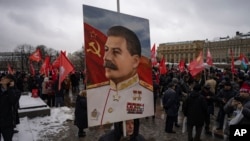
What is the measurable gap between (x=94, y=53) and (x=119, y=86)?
519mm

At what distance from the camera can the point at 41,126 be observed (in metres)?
9.88

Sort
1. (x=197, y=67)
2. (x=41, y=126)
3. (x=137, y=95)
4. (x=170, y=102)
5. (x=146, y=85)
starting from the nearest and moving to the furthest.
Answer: (x=137, y=95), (x=146, y=85), (x=170, y=102), (x=41, y=126), (x=197, y=67)

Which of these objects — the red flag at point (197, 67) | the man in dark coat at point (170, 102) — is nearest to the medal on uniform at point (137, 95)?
the man in dark coat at point (170, 102)

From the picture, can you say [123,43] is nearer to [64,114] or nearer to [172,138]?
[172,138]

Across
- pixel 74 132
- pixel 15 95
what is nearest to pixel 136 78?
pixel 15 95

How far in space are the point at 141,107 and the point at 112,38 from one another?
37.4 inches

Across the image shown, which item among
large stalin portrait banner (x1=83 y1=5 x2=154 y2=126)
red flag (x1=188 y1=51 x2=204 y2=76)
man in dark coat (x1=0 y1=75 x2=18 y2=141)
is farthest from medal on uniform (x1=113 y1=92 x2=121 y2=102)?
red flag (x1=188 y1=51 x2=204 y2=76)

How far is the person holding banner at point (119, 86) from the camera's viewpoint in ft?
10.4

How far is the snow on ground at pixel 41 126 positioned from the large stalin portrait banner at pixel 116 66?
5560mm

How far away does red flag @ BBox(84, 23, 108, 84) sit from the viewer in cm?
307

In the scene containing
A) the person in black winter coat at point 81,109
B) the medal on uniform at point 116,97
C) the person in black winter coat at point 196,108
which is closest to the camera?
the medal on uniform at point 116,97

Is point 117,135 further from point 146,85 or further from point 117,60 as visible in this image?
point 117,60

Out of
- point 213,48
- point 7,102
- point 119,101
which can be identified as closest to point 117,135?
point 119,101

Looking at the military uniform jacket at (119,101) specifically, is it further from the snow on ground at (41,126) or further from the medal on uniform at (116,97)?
the snow on ground at (41,126)
